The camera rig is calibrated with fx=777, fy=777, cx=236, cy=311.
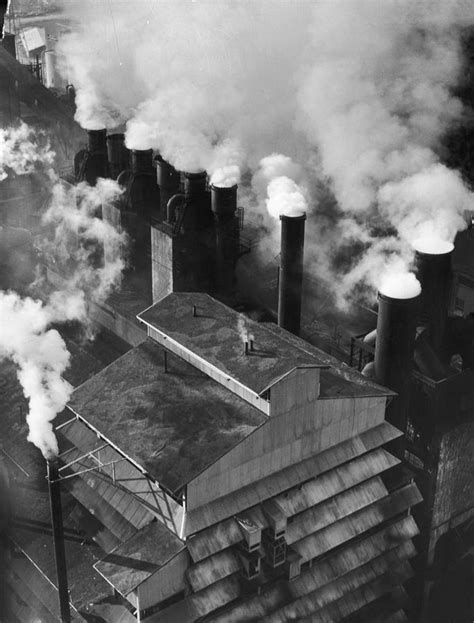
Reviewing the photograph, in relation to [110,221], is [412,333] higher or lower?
higher

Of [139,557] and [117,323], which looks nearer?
[139,557]

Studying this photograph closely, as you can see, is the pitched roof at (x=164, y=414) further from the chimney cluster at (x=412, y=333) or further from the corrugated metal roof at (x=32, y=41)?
the corrugated metal roof at (x=32, y=41)

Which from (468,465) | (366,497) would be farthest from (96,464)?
(468,465)

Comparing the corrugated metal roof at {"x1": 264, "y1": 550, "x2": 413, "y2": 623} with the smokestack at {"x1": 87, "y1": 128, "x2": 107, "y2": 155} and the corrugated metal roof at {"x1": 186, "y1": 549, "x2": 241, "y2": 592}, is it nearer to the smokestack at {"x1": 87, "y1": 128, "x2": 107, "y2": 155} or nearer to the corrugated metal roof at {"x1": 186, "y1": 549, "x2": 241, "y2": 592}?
the corrugated metal roof at {"x1": 186, "y1": 549, "x2": 241, "y2": 592}

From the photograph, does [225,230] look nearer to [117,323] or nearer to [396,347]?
[117,323]

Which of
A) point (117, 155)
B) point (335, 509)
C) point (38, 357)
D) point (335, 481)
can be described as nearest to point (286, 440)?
point (335, 481)

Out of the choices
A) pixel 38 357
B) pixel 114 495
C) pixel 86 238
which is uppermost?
pixel 38 357
